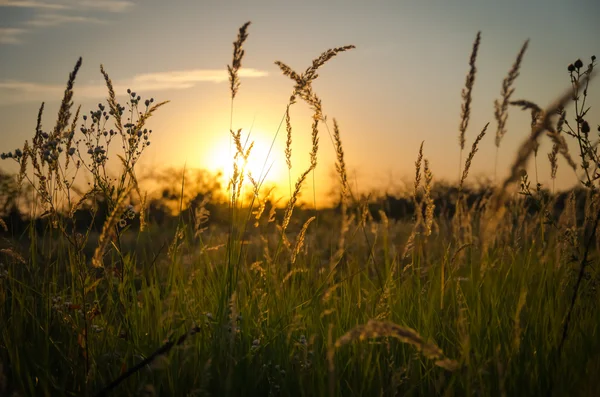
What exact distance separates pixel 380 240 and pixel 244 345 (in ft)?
20.6

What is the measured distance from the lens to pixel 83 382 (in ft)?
7.66

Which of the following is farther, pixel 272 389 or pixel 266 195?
pixel 266 195

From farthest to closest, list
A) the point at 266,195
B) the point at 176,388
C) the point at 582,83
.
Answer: the point at 266,195, the point at 582,83, the point at 176,388

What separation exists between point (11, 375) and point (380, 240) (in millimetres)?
6548

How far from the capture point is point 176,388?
233 centimetres

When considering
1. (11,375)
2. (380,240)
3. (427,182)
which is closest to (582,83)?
(427,182)

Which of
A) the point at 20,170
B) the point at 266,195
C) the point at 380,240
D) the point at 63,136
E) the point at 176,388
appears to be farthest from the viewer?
the point at 380,240

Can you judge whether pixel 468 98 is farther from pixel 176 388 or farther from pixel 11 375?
pixel 11 375

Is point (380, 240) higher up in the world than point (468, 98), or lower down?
lower down

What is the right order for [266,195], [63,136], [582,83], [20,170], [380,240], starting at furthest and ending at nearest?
[380,240] < [20,170] < [63,136] < [266,195] < [582,83]

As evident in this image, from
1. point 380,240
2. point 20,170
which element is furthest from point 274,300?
point 380,240

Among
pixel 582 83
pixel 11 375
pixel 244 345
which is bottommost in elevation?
pixel 11 375

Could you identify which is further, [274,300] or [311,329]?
[274,300]

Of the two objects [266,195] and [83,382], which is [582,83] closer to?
[266,195]
